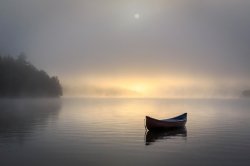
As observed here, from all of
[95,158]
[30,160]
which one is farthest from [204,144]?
[30,160]

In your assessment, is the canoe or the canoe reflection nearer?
the canoe reflection

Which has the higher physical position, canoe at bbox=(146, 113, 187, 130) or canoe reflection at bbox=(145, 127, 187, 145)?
canoe at bbox=(146, 113, 187, 130)

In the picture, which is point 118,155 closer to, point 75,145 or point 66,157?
point 66,157

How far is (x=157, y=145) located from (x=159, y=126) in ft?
52.4

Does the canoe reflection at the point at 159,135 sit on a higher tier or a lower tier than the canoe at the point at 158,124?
lower

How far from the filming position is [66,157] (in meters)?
32.2

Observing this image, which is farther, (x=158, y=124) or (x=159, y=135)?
(x=158, y=124)

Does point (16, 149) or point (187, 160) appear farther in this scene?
point (16, 149)

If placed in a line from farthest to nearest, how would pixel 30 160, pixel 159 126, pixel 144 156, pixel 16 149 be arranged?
1. pixel 159 126
2. pixel 16 149
3. pixel 144 156
4. pixel 30 160

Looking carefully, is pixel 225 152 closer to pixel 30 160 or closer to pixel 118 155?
pixel 118 155

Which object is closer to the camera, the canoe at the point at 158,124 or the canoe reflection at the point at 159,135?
the canoe reflection at the point at 159,135

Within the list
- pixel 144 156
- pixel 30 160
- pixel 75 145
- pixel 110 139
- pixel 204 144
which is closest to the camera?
pixel 30 160

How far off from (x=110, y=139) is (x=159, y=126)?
1425 cm

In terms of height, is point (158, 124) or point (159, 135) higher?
point (158, 124)
